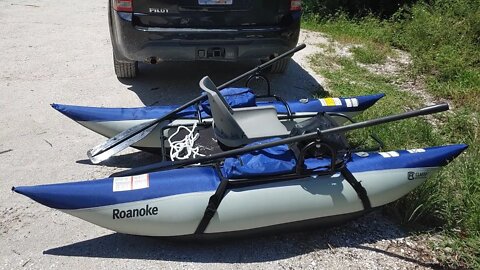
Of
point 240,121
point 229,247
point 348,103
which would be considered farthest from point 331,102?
point 229,247

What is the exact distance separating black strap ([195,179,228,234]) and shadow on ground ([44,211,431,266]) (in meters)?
0.19

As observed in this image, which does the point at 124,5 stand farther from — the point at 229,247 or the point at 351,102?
the point at 229,247

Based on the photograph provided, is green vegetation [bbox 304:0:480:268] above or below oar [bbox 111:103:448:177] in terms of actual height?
below

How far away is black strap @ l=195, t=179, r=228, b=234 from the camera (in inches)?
109

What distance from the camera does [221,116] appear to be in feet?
10.7

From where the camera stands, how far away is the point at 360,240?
313cm

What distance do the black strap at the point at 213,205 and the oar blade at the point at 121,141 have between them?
111cm

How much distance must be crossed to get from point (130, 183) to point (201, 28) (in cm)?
226

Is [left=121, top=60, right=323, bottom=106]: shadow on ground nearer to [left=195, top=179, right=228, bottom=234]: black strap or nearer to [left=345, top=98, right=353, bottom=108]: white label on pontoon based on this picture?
[left=345, top=98, right=353, bottom=108]: white label on pontoon

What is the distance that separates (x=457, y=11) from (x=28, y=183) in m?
7.56

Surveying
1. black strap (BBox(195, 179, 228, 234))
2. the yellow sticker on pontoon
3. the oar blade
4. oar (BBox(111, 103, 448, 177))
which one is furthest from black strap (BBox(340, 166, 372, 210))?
the oar blade

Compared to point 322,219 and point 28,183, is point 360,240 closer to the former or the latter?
point 322,219

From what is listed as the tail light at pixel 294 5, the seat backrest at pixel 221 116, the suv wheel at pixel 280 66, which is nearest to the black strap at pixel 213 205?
the seat backrest at pixel 221 116

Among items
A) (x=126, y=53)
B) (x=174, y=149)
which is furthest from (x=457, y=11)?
(x=174, y=149)
